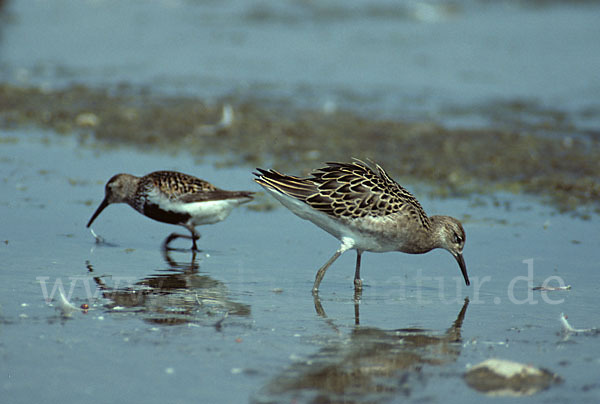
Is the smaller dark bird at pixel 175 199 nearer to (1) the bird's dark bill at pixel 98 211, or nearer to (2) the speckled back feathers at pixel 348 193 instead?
(1) the bird's dark bill at pixel 98 211

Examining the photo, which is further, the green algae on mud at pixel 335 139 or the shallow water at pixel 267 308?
the green algae on mud at pixel 335 139

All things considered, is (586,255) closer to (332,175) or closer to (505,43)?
(332,175)

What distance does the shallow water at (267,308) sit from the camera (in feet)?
17.5

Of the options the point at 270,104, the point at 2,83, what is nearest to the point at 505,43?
the point at 270,104

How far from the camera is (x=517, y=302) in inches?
296

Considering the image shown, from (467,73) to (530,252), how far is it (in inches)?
498

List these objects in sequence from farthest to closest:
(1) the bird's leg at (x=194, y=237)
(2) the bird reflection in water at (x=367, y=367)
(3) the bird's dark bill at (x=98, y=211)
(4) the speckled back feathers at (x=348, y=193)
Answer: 1. (3) the bird's dark bill at (x=98, y=211)
2. (1) the bird's leg at (x=194, y=237)
3. (4) the speckled back feathers at (x=348, y=193)
4. (2) the bird reflection in water at (x=367, y=367)

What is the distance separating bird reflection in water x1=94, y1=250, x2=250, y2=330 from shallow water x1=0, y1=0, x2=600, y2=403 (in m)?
0.03

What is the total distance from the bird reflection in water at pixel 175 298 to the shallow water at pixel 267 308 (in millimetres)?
24

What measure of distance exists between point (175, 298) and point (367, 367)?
220cm

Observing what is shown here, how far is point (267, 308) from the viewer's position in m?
7.05

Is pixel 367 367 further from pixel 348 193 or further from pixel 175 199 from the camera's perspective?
pixel 175 199

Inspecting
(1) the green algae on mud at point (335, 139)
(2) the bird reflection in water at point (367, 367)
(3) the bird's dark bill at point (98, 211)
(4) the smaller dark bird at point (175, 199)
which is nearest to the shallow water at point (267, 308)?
(2) the bird reflection in water at point (367, 367)

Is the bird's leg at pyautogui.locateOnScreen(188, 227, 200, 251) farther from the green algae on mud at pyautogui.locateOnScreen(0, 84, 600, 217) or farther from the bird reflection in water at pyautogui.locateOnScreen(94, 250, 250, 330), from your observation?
the green algae on mud at pyautogui.locateOnScreen(0, 84, 600, 217)
